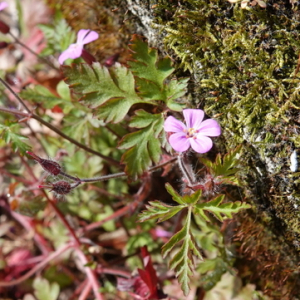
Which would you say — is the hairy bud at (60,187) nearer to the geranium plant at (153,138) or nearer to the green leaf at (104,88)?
the geranium plant at (153,138)

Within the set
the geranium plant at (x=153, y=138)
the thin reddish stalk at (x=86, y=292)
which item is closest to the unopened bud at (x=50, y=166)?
the geranium plant at (x=153, y=138)

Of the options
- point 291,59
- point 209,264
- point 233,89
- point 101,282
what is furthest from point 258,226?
point 101,282

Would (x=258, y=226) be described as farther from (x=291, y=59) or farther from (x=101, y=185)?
(x=101, y=185)

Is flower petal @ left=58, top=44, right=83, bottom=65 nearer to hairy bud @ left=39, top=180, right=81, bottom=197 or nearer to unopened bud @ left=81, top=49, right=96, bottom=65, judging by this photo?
unopened bud @ left=81, top=49, right=96, bottom=65

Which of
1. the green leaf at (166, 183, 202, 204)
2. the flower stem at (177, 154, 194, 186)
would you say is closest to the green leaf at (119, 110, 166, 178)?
the flower stem at (177, 154, 194, 186)

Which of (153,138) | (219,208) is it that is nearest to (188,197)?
(219,208)

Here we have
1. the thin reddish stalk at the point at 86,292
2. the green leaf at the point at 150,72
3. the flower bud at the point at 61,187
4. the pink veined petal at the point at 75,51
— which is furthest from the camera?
the thin reddish stalk at the point at 86,292
